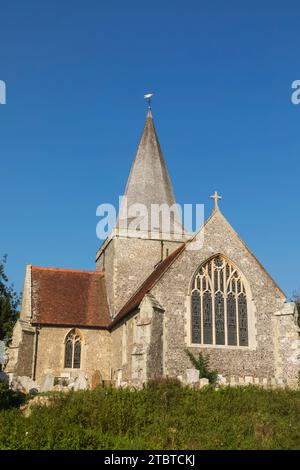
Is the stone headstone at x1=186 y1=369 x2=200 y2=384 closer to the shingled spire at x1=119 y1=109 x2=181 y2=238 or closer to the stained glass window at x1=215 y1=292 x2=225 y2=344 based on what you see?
the stained glass window at x1=215 y1=292 x2=225 y2=344

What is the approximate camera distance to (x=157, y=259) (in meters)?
30.9

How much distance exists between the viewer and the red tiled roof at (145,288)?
80.5ft

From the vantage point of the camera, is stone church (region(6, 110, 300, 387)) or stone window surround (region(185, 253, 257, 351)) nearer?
stone church (region(6, 110, 300, 387))

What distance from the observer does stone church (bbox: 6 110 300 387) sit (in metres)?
23.4

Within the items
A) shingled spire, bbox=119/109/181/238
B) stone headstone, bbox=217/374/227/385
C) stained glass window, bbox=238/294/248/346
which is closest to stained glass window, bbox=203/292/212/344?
stained glass window, bbox=238/294/248/346

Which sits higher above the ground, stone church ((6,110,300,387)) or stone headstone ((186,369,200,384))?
stone church ((6,110,300,387))

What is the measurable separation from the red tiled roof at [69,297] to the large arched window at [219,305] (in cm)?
607

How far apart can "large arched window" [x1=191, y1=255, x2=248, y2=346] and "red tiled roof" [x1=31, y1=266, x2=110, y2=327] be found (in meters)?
6.07

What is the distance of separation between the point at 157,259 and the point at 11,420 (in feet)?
57.0

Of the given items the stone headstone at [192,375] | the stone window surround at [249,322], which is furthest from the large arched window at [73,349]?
the stone headstone at [192,375]

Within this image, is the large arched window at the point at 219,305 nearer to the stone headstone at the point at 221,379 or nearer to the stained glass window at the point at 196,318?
the stained glass window at the point at 196,318

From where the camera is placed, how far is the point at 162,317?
920 inches

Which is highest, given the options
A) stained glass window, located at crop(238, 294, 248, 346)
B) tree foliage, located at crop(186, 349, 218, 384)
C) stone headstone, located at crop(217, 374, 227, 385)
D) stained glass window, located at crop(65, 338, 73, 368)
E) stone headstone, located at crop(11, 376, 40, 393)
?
stained glass window, located at crop(238, 294, 248, 346)

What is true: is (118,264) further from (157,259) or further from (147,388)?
(147,388)
